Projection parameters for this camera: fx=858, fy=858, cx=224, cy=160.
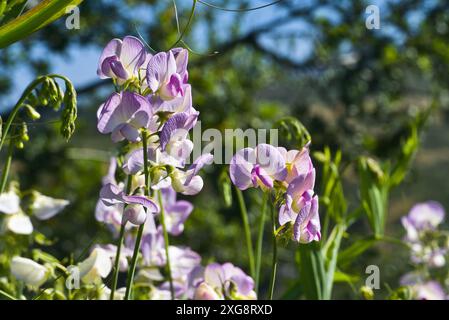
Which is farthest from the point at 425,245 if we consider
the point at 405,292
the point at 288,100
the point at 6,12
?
the point at 288,100

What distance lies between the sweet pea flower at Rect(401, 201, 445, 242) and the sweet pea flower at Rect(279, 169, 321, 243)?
0.56 m

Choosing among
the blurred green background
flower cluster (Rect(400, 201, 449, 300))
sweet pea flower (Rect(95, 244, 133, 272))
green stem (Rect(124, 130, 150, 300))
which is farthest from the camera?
the blurred green background

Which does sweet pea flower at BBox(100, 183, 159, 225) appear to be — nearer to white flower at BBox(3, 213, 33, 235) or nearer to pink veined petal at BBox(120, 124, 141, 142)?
pink veined petal at BBox(120, 124, 141, 142)

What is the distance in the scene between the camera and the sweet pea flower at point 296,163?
63 cm

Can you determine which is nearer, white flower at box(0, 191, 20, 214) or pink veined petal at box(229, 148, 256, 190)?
pink veined petal at box(229, 148, 256, 190)

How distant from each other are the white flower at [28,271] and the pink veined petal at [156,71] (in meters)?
0.23


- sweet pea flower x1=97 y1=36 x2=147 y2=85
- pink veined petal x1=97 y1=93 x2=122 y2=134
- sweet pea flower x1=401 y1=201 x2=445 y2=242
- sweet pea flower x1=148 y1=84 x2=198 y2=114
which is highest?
sweet pea flower x1=401 y1=201 x2=445 y2=242

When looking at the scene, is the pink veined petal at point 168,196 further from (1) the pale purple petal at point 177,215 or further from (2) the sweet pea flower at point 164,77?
(2) the sweet pea flower at point 164,77

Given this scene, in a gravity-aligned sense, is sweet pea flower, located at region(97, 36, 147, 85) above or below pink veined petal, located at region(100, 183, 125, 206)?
above

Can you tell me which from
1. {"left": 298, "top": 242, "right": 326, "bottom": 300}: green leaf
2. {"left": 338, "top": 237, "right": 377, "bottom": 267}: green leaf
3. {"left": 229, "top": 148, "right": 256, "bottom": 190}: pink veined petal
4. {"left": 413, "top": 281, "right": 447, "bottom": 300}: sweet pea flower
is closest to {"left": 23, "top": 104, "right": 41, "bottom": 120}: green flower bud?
{"left": 229, "top": 148, "right": 256, "bottom": 190}: pink veined petal

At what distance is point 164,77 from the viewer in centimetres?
62

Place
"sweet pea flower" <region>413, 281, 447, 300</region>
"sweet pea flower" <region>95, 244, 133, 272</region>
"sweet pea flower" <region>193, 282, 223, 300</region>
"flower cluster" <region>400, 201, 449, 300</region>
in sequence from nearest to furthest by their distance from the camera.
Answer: "sweet pea flower" <region>193, 282, 223, 300</region>
"sweet pea flower" <region>95, 244, 133, 272</region>
"sweet pea flower" <region>413, 281, 447, 300</region>
"flower cluster" <region>400, 201, 449, 300</region>

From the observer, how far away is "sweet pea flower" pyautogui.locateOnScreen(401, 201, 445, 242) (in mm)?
1150
